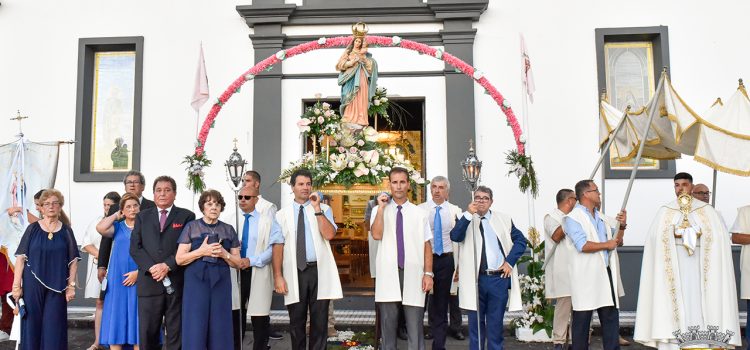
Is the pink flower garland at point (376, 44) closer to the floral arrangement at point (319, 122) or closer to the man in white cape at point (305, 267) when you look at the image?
the floral arrangement at point (319, 122)

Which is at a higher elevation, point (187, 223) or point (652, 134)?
point (652, 134)

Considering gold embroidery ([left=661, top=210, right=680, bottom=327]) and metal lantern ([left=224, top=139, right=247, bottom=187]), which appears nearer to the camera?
gold embroidery ([left=661, top=210, right=680, bottom=327])

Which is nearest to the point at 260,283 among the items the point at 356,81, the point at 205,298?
the point at 205,298

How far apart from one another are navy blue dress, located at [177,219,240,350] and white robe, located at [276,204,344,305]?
0.66 metres

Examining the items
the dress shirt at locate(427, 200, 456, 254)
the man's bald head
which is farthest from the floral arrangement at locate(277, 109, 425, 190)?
the man's bald head

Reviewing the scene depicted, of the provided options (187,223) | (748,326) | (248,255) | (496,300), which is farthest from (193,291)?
(748,326)

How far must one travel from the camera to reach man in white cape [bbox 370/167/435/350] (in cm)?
544

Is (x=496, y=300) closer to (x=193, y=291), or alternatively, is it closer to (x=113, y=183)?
(x=193, y=291)

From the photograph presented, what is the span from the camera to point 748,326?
6.42m

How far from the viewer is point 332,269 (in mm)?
5613

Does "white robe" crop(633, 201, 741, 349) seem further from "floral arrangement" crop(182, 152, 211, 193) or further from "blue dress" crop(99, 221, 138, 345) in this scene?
"floral arrangement" crop(182, 152, 211, 193)

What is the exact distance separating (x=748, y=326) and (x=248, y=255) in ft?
19.6

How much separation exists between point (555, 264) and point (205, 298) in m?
4.16

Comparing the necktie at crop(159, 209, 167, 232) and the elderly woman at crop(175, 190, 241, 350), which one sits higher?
the necktie at crop(159, 209, 167, 232)
